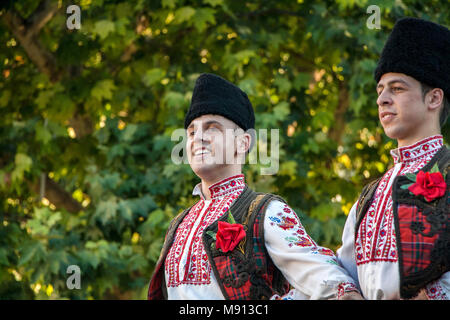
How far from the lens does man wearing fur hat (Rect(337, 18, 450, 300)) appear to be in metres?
2.90

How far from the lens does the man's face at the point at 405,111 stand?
124 inches

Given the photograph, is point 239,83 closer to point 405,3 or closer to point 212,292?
point 405,3

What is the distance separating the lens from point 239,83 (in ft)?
22.8

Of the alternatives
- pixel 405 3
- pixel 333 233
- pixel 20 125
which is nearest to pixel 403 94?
pixel 333 233

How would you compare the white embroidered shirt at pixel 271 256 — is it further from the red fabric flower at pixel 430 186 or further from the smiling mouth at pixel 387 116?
the smiling mouth at pixel 387 116

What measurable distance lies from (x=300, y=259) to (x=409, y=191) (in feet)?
1.88

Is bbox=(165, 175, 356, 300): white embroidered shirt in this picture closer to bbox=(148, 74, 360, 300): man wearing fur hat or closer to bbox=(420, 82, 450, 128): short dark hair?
bbox=(148, 74, 360, 300): man wearing fur hat

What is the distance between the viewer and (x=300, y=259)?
3.28 m

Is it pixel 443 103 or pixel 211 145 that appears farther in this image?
pixel 211 145
